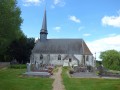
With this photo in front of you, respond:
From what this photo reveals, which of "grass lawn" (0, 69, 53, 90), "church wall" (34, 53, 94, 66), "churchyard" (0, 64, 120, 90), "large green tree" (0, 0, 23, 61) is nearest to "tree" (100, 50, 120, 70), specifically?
"church wall" (34, 53, 94, 66)

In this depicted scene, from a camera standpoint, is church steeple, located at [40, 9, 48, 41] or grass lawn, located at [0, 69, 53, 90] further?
church steeple, located at [40, 9, 48, 41]

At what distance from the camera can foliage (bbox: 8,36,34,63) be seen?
72875 mm

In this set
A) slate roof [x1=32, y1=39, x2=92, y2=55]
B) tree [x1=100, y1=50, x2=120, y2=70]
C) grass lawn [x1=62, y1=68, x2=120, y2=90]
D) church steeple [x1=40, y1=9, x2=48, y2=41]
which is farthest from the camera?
church steeple [x1=40, y1=9, x2=48, y2=41]

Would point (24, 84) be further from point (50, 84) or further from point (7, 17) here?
point (7, 17)

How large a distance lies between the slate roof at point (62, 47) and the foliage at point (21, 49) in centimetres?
712

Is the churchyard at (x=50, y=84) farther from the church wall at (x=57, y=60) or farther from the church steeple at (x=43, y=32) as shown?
the church steeple at (x=43, y=32)

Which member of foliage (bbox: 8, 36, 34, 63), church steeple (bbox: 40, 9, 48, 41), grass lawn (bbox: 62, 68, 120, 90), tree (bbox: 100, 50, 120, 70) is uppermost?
church steeple (bbox: 40, 9, 48, 41)

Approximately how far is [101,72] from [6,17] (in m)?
15.6

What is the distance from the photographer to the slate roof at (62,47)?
273 feet

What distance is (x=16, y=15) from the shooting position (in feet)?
157

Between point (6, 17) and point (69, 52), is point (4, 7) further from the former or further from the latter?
point (69, 52)

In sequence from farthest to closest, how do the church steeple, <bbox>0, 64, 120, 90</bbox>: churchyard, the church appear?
the church steeple
the church
<bbox>0, 64, 120, 90</bbox>: churchyard

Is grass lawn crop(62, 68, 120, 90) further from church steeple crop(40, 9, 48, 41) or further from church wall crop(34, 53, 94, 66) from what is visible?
church steeple crop(40, 9, 48, 41)

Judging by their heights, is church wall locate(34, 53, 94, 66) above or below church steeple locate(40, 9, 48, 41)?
below
